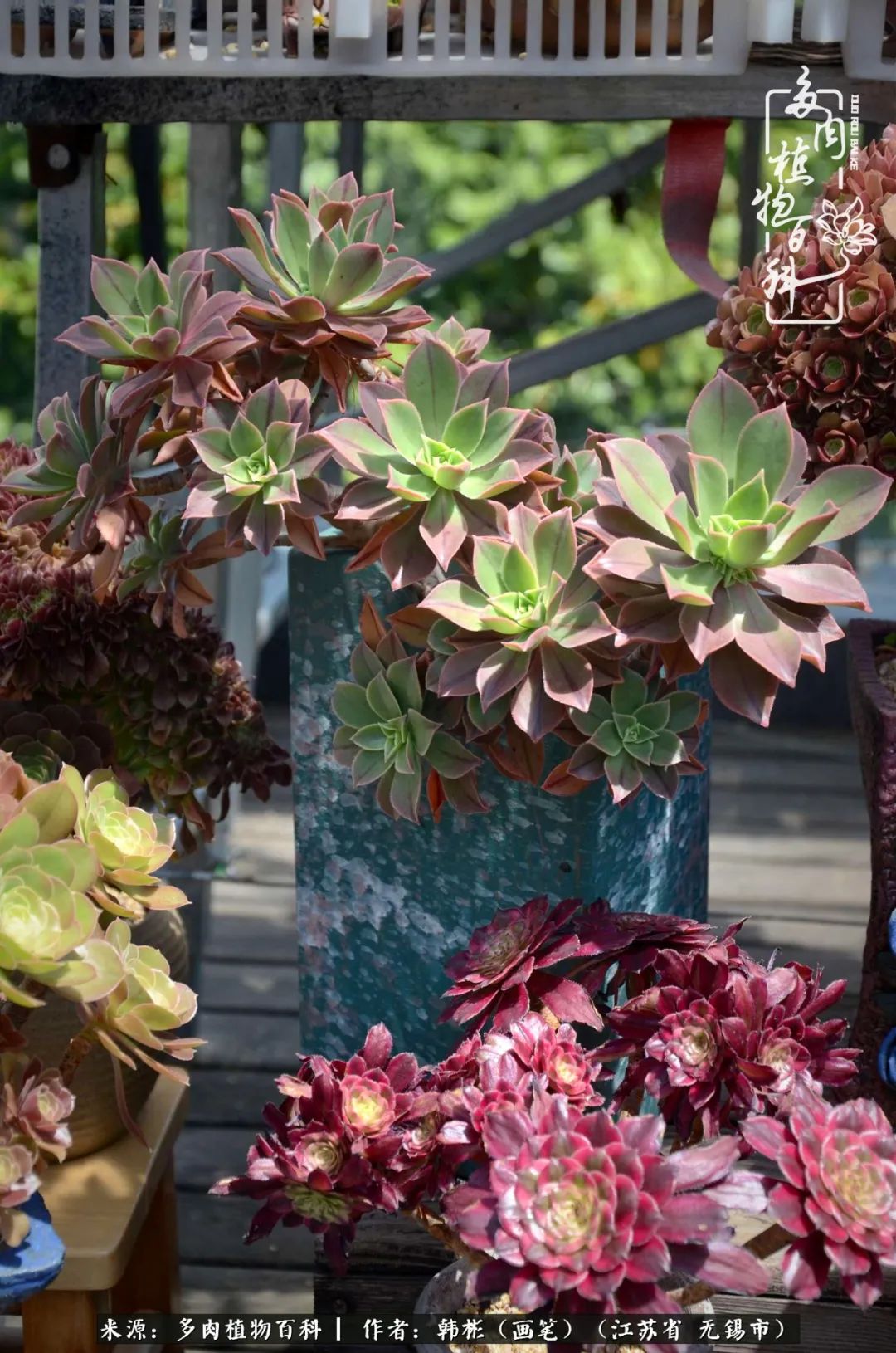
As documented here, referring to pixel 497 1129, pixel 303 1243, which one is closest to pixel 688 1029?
pixel 497 1129

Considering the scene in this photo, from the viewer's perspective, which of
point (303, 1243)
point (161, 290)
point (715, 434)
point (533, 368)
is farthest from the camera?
point (533, 368)

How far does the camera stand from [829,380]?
917 millimetres

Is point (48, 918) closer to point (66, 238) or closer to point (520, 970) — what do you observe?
point (520, 970)

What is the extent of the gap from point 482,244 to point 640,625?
1.84 m

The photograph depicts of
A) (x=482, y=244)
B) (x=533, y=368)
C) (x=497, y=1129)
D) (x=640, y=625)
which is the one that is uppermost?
(x=482, y=244)

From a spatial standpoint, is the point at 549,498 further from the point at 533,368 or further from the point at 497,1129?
the point at 533,368

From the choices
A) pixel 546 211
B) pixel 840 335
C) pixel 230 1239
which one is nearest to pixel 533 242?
pixel 546 211

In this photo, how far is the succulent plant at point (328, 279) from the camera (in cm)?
89

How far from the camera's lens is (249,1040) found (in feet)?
6.25

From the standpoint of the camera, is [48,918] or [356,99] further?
[356,99]

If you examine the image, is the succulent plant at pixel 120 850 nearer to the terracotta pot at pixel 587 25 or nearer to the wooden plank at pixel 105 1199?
the wooden plank at pixel 105 1199

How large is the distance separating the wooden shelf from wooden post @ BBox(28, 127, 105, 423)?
52 millimetres

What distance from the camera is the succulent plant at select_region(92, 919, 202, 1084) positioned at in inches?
31.1

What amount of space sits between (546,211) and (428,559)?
5.89 feet
